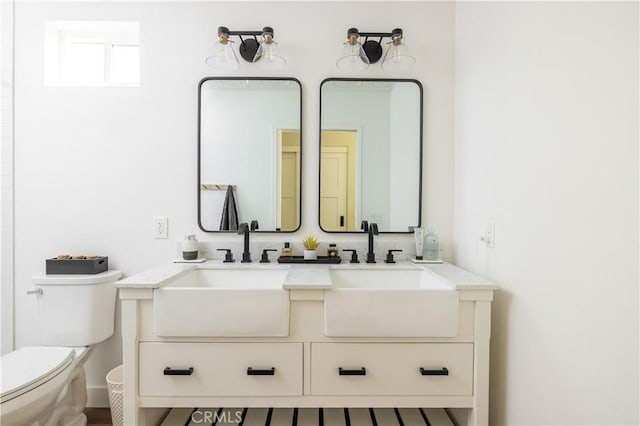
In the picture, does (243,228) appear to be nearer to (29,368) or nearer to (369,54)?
(29,368)

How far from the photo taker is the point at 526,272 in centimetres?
111

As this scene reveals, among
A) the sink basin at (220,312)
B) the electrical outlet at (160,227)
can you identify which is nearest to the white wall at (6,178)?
the electrical outlet at (160,227)

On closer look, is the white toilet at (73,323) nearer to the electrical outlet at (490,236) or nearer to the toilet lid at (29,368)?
the toilet lid at (29,368)

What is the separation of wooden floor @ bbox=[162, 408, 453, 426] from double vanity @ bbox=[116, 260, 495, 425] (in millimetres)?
182

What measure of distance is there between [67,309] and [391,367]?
1675 mm

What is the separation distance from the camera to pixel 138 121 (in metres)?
1.75

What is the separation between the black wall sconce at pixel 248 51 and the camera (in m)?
1.61

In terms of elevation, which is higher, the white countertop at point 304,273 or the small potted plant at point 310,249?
the small potted plant at point 310,249

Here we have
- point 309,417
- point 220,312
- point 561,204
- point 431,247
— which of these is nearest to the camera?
point 561,204

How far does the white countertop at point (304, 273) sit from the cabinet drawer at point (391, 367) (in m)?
0.25

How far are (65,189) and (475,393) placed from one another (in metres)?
2.34

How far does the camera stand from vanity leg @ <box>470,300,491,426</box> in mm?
1190

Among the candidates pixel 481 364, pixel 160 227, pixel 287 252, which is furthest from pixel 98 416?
pixel 481 364

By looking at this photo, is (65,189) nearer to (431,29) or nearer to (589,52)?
(431,29)
